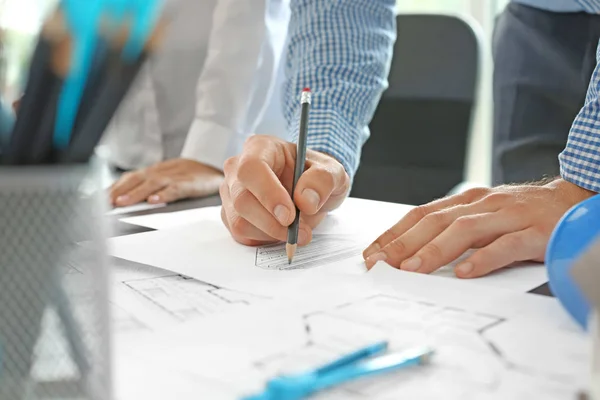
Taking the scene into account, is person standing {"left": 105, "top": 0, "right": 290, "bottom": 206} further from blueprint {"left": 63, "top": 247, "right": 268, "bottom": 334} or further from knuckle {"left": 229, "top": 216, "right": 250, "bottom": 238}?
blueprint {"left": 63, "top": 247, "right": 268, "bottom": 334}

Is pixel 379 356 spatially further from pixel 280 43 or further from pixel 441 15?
pixel 441 15

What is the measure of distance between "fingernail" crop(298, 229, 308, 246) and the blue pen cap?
29 cm

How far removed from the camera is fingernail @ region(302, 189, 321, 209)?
644 millimetres

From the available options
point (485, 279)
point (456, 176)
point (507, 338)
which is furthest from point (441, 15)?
point (507, 338)

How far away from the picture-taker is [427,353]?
355 mm

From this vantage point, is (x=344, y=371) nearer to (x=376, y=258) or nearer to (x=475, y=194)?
(x=376, y=258)

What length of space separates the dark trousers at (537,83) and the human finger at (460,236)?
571 mm

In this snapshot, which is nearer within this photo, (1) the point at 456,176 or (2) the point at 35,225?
(2) the point at 35,225

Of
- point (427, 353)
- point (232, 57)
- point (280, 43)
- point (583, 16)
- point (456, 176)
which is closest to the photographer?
point (427, 353)

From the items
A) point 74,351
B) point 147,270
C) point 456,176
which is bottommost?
point 456,176

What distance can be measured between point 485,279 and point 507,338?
14cm

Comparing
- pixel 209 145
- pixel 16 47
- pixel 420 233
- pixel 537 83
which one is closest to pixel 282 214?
pixel 420 233

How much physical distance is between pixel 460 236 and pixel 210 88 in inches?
29.5

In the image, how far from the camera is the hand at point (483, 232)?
1.82 ft
